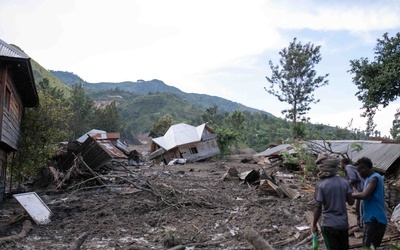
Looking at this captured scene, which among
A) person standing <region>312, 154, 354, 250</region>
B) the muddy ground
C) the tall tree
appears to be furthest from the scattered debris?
the tall tree

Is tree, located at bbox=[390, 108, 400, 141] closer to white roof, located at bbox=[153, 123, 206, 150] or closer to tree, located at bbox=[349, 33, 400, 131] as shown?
tree, located at bbox=[349, 33, 400, 131]

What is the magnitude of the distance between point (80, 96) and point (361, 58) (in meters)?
43.0

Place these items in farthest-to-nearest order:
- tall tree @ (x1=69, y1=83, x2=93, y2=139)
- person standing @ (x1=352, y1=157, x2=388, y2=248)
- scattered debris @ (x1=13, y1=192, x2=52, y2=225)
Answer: tall tree @ (x1=69, y1=83, x2=93, y2=139)
scattered debris @ (x1=13, y1=192, x2=52, y2=225)
person standing @ (x1=352, y1=157, x2=388, y2=248)

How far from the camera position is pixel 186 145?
3441 cm

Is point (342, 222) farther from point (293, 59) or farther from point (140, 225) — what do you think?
point (293, 59)

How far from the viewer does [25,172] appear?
1541 centimetres

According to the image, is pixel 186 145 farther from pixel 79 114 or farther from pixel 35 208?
pixel 35 208

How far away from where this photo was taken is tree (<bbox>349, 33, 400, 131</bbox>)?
1667 cm

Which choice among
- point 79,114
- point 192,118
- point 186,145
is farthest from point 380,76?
point 192,118

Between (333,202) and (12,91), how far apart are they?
11.4 m

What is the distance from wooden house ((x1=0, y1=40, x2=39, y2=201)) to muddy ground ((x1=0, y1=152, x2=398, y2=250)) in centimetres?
226

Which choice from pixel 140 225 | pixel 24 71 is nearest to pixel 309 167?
pixel 140 225

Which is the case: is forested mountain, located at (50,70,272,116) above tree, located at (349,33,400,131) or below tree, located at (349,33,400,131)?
above

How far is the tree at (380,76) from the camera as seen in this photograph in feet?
54.7
